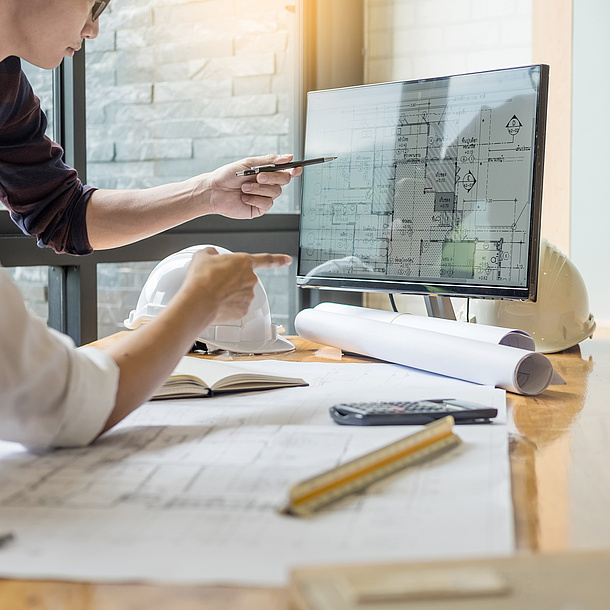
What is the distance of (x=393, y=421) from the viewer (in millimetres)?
788

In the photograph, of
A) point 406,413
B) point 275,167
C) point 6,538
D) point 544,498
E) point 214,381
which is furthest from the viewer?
point 275,167

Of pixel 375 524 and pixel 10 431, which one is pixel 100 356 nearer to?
pixel 10 431

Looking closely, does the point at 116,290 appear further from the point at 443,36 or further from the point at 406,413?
the point at 406,413

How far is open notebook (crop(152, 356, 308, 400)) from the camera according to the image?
0.94m

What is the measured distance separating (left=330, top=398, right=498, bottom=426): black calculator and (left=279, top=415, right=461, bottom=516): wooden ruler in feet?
0.26

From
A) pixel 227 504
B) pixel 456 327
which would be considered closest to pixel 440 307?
pixel 456 327

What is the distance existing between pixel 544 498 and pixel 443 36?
167 centimetres

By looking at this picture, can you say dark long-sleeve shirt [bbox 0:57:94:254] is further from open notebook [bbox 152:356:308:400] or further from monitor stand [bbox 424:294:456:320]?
monitor stand [bbox 424:294:456:320]

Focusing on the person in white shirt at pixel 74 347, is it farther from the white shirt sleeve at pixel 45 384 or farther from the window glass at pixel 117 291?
the window glass at pixel 117 291

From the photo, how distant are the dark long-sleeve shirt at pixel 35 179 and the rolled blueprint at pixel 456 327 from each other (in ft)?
1.80

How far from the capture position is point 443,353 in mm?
1065

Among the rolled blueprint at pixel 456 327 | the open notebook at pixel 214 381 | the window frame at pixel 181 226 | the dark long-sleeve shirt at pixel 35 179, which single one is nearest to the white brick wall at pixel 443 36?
the window frame at pixel 181 226

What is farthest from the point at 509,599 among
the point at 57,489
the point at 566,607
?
the point at 57,489

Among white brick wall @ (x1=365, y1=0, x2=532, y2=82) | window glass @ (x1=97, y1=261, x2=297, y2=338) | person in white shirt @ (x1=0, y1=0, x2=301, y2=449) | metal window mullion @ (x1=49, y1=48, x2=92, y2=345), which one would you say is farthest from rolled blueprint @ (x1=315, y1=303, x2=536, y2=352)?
white brick wall @ (x1=365, y1=0, x2=532, y2=82)
